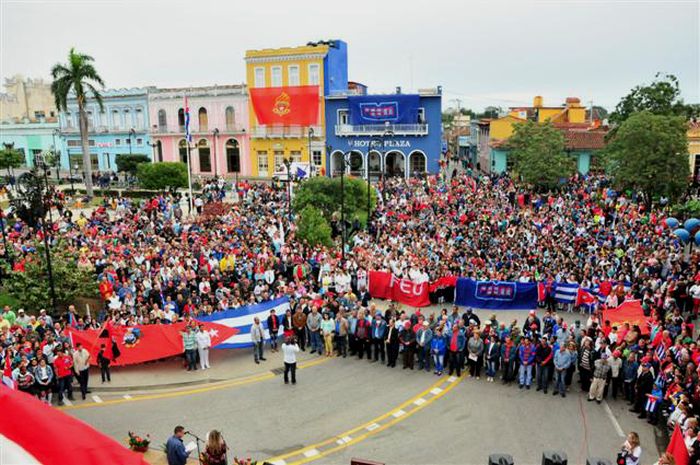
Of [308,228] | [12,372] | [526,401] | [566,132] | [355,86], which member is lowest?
[526,401]

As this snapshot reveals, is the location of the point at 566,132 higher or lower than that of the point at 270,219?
higher

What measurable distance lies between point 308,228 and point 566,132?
123ft

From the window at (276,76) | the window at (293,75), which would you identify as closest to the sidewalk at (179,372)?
the window at (293,75)

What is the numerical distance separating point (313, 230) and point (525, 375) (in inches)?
538

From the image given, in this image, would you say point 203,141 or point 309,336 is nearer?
point 309,336

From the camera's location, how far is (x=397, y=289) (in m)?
21.3

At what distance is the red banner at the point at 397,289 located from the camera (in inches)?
826

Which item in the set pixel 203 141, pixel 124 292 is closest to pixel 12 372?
pixel 124 292

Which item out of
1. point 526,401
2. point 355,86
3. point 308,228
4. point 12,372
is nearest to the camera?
point 12,372

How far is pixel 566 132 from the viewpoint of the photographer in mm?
55031

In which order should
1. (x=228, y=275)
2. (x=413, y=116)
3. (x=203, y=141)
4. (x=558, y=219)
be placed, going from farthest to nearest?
(x=203, y=141) → (x=413, y=116) → (x=558, y=219) → (x=228, y=275)

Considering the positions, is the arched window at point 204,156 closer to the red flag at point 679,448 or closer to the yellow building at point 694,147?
the yellow building at point 694,147

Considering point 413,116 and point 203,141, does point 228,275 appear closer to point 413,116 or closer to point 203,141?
point 413,116

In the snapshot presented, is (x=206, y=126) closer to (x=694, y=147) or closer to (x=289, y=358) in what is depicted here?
(x=694, y=147)
